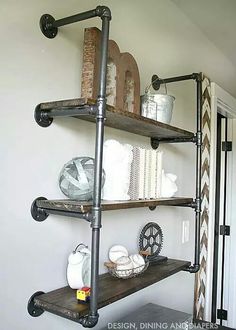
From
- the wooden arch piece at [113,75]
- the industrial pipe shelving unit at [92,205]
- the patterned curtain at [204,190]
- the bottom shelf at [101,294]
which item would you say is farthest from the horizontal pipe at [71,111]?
the patterned curtain at [204,190]

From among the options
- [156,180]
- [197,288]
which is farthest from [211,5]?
[197,288]

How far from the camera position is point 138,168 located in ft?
4.35

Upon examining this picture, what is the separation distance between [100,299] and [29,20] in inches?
37.7

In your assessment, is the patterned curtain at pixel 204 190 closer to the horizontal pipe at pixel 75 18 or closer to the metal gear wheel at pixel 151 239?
the metal gear wheel at pixel 151 239

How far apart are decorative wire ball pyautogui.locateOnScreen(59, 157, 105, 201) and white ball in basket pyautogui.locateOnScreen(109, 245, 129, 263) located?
0.36 m

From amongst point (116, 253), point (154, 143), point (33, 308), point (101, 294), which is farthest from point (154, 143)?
point (33, 308)

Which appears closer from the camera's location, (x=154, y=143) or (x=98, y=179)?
(x=98, y=179)

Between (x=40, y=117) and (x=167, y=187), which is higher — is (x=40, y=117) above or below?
above

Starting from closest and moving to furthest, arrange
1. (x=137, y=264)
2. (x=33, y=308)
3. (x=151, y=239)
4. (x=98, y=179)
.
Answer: (x=98, y=179) < (x=33, y=308) < (x=137, y=264) < (x=151, y=239)

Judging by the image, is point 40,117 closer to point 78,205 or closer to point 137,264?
point 78,205

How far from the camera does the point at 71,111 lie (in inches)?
40.7

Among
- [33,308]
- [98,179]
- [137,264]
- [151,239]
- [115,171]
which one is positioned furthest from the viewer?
[151,239]

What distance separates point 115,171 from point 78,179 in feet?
0.54

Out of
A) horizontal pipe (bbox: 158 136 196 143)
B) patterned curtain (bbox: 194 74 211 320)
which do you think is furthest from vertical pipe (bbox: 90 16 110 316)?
patterned curtain (bbox: 194 74 211 320)
